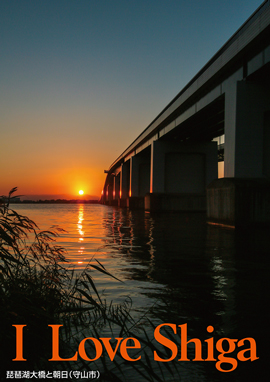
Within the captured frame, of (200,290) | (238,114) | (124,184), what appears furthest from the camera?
(124,184)

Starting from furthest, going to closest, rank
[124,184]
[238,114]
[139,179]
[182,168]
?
[124,184] < [139,179] < [182,168] < [238,114]

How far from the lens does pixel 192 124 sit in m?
40.2

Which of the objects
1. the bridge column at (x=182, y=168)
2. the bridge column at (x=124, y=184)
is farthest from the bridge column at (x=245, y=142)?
the bridge column at (x=124, y=184)

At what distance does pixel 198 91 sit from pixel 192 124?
8954 mm

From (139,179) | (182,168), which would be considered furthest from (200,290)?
(139,179)

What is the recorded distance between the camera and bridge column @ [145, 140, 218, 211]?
163 ft

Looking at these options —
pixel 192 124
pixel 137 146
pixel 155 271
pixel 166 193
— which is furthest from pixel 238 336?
pixel 137 146

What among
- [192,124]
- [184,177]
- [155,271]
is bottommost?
[155,271]

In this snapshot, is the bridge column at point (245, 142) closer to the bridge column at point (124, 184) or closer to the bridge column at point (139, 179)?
the bridge column at point (139, 179)

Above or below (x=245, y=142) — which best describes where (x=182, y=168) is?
above

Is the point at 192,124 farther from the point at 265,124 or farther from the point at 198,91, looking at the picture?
the point at 265,124

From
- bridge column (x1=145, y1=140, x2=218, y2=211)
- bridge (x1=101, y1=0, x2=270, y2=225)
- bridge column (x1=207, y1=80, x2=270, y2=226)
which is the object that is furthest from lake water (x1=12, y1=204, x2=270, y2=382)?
bridge column (x1=145, y1=140, x2=218, y2=211)

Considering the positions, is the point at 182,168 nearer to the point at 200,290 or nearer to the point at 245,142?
the point at 245,142

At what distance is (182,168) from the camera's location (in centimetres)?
5034
